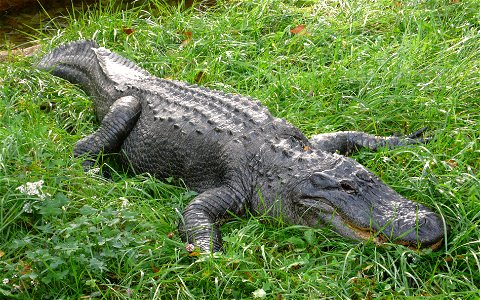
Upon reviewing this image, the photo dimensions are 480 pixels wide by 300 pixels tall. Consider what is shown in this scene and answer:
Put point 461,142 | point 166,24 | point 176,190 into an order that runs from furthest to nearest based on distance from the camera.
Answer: point 166,24 < point 176,190 < point 461,142

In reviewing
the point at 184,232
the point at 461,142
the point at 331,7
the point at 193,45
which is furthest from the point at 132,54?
the point at 461,142

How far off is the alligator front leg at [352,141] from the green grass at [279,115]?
121 millimetres

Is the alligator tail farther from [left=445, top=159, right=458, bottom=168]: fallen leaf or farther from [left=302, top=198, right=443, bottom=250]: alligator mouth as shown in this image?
[left=445, top=159, right=458, bottom=168]: fallen leaf

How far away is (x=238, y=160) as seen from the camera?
16.5 feet

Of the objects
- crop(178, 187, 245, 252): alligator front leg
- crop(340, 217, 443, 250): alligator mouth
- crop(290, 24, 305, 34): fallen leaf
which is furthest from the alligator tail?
crop(340, 217, 443, 250): alligator mouth

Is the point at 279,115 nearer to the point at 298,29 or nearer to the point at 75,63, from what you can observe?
the point at 298,29

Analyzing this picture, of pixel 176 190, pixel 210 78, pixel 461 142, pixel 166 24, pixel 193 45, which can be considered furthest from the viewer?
pixel 166 24

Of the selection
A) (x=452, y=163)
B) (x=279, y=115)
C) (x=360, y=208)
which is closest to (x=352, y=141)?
(x=279, y=115)

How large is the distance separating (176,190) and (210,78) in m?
1.75

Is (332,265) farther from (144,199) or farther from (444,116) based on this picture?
(444,116)

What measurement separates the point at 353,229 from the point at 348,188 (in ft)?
1.04

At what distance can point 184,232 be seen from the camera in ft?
15.0

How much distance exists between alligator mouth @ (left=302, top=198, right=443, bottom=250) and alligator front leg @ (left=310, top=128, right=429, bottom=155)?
889 mm

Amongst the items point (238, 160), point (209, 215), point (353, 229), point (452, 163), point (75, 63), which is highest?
point (452, 163)
